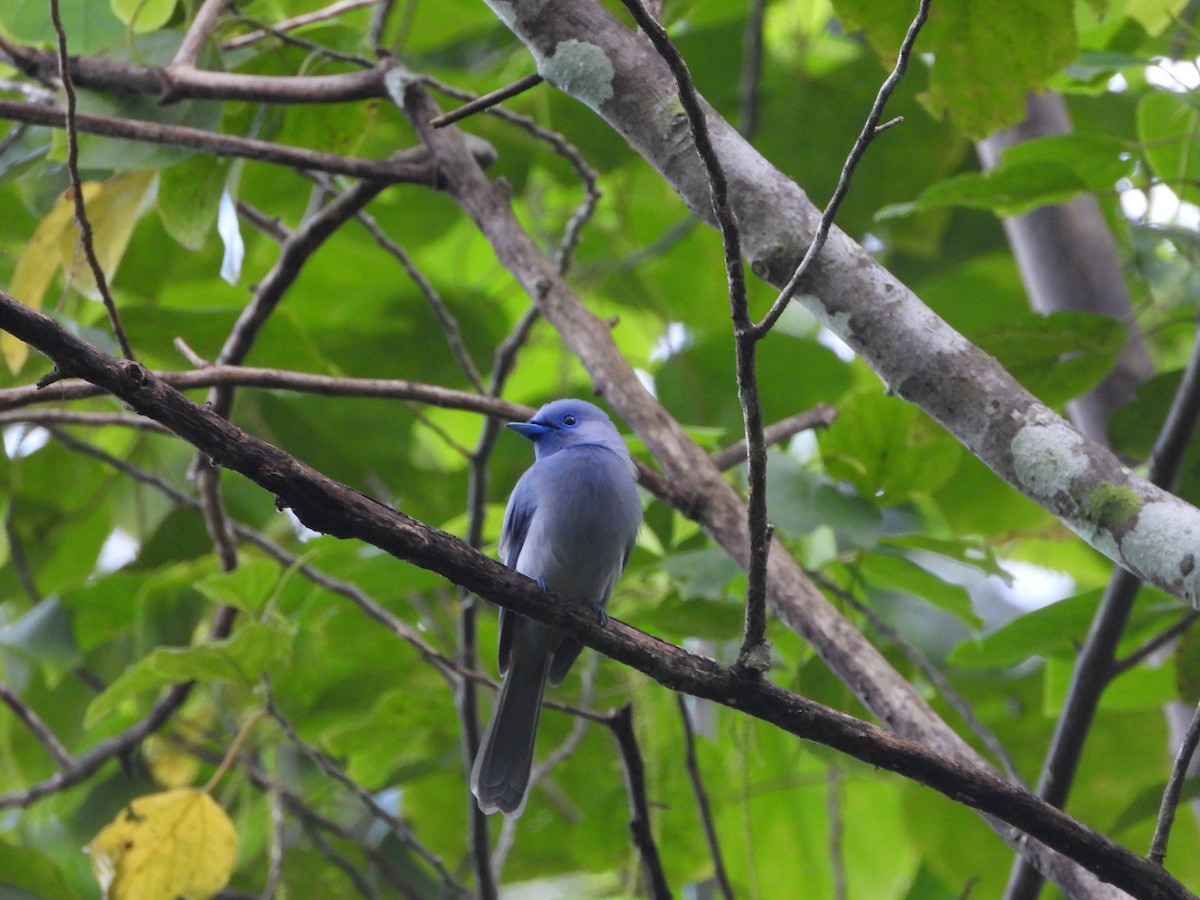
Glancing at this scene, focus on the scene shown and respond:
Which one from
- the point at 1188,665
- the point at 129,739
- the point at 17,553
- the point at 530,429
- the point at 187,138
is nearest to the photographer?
the point at 187,138

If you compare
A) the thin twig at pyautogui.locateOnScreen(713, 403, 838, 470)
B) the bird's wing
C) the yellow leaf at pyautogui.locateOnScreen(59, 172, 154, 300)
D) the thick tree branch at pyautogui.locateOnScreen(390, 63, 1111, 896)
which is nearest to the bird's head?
the bird's wing

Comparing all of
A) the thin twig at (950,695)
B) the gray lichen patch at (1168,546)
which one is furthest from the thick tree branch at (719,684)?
the thin twig at (950,695)

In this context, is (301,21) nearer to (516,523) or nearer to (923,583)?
(516,523)

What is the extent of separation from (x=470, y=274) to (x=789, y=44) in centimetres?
168

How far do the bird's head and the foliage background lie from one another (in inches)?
13.0

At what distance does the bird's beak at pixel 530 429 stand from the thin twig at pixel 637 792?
118cm

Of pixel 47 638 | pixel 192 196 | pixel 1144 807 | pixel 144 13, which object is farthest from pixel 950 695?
pixel 144 13

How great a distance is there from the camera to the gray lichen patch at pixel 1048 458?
1911 millimetres

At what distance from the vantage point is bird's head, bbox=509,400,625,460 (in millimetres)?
3537

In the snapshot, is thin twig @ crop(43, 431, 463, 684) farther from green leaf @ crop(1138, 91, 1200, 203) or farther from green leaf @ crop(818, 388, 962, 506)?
green leaf @ crop(1138, 91, 1200, 203)

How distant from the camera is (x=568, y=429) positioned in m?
3.69

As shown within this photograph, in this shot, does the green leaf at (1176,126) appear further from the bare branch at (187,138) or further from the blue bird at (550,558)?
the bare branch at (187,138)

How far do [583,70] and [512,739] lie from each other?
1.80 metres

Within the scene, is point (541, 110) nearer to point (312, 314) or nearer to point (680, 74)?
point (312, 314)
